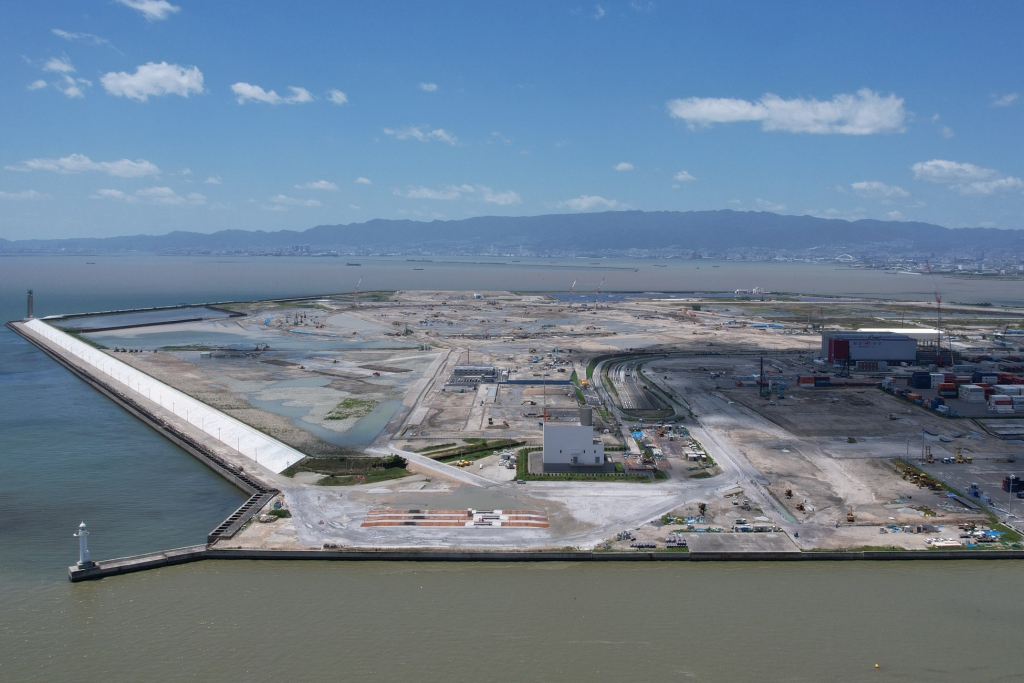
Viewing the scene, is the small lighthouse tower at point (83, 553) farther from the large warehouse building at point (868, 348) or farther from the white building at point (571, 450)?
the large warehouse building at point (868, 348)

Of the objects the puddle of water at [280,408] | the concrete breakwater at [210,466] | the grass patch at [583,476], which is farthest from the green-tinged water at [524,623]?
the puddle of water at [280,408]

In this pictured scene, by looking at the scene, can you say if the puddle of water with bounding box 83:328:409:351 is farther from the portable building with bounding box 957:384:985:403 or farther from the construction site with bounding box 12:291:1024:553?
the portable building with bounding box 957:384:985:403

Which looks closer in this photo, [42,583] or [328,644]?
[328,644]

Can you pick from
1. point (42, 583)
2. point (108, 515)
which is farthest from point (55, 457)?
point (42, 583)

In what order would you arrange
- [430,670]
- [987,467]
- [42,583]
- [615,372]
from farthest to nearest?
[615,372]
[987,467]
[42,583]
[430,670]

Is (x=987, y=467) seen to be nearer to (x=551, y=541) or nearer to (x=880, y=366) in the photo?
(x=551, y=541)

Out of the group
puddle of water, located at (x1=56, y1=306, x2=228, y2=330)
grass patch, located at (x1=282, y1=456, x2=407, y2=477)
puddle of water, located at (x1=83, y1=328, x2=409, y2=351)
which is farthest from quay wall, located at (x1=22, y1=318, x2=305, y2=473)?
puddle of water, located at (x1=56, y1=306, x2=228, y2=330)

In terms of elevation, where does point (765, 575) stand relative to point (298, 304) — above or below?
below
